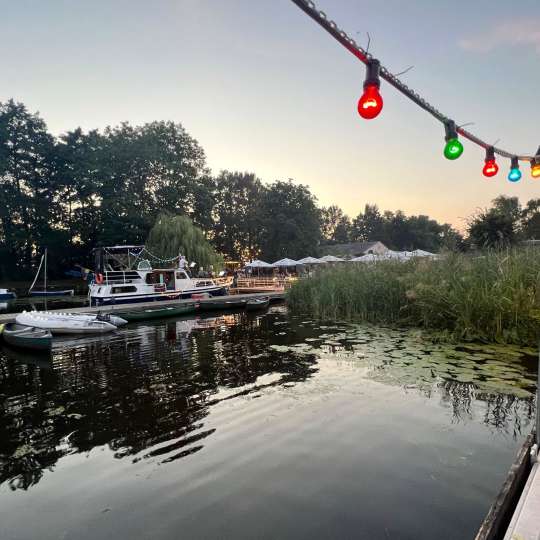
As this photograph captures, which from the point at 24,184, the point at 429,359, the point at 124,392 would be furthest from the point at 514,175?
the point at 24,184

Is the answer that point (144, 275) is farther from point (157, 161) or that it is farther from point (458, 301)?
point (157, 161)

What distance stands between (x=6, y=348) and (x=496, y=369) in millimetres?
13459

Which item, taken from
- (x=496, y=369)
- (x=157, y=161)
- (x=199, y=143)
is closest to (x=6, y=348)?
(x=496, y=369)

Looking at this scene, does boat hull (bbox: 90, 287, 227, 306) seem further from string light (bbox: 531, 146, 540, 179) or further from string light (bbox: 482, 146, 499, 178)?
string light (bbox: 531, 146, 540, 179)

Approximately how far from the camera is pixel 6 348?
11.2m

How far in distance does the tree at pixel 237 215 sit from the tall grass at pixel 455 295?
100 feet

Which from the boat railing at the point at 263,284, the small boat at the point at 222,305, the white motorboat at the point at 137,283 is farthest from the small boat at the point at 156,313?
the boat railing at the point at 263,284

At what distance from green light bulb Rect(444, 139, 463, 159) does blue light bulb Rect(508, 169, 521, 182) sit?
3495mm

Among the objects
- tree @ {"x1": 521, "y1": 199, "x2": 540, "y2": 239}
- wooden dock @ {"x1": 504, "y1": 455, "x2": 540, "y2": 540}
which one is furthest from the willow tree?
tree @ {"x1": 521, "y1": 199, "x2": 540, "y2": 239}

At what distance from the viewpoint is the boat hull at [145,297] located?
761 inches

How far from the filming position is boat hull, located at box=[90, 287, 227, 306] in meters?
19.3

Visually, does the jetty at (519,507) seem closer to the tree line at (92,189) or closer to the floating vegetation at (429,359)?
the floating vegetation at (429,359)

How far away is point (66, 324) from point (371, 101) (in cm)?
1298

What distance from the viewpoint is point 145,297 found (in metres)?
20.7
